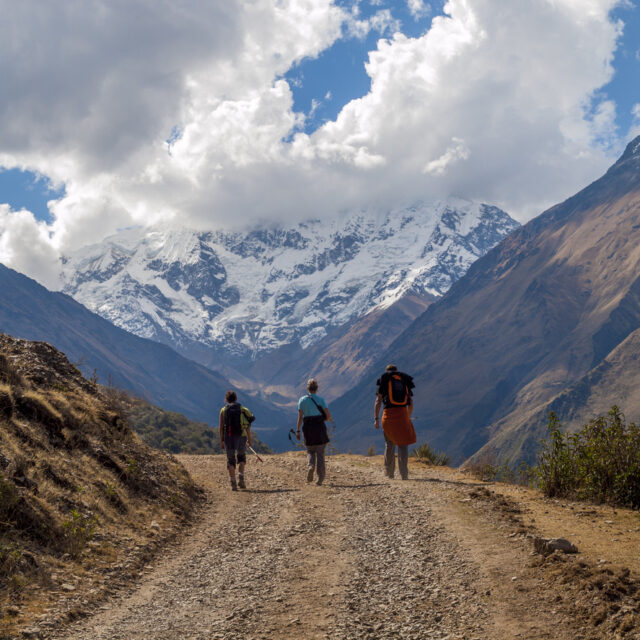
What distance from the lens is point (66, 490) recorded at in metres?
12.2

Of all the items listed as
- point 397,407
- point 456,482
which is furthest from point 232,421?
point 456,482

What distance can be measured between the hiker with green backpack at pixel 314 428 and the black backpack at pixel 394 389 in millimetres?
1650

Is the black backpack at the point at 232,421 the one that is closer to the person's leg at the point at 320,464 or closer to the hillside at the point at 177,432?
the person's leg at the point at 320,464

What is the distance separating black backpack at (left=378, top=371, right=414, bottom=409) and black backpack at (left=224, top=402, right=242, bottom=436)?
12.5 feet

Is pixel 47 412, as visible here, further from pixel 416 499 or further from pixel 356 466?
pixel 356 466

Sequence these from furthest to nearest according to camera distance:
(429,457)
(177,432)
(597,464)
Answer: (177,432) → (429,457) → (597,464)

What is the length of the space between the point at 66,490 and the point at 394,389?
818cm

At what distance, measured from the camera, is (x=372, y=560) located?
9.60 meters

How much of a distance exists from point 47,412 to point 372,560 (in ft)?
26.9

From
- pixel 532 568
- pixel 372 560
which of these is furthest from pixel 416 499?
pixel 532 568

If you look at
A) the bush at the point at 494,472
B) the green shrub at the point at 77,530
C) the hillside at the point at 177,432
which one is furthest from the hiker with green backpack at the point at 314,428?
the hillside at the point at 177,432

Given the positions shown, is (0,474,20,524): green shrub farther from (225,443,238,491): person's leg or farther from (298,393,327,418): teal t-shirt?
(298,393,327,418): teal t-shirt

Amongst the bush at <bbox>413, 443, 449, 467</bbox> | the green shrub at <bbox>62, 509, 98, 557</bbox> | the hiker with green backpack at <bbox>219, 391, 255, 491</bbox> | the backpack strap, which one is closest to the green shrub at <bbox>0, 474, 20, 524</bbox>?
the green shrub at <bbox>62, 509, 98, 557</bbox>

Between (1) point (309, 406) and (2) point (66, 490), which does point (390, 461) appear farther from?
(2) point (66, 490)
